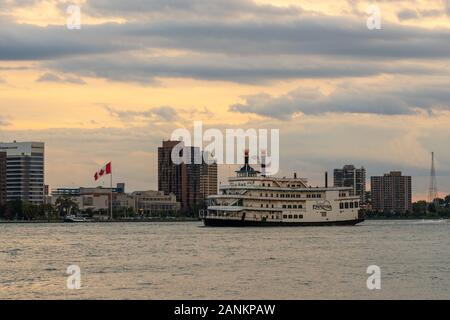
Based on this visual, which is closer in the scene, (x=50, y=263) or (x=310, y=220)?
(x=50, y=263)

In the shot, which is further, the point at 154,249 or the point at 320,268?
the point at 154,249

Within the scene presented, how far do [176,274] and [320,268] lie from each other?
9.72m

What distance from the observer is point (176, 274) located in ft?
196

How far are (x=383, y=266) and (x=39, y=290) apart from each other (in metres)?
24.8
